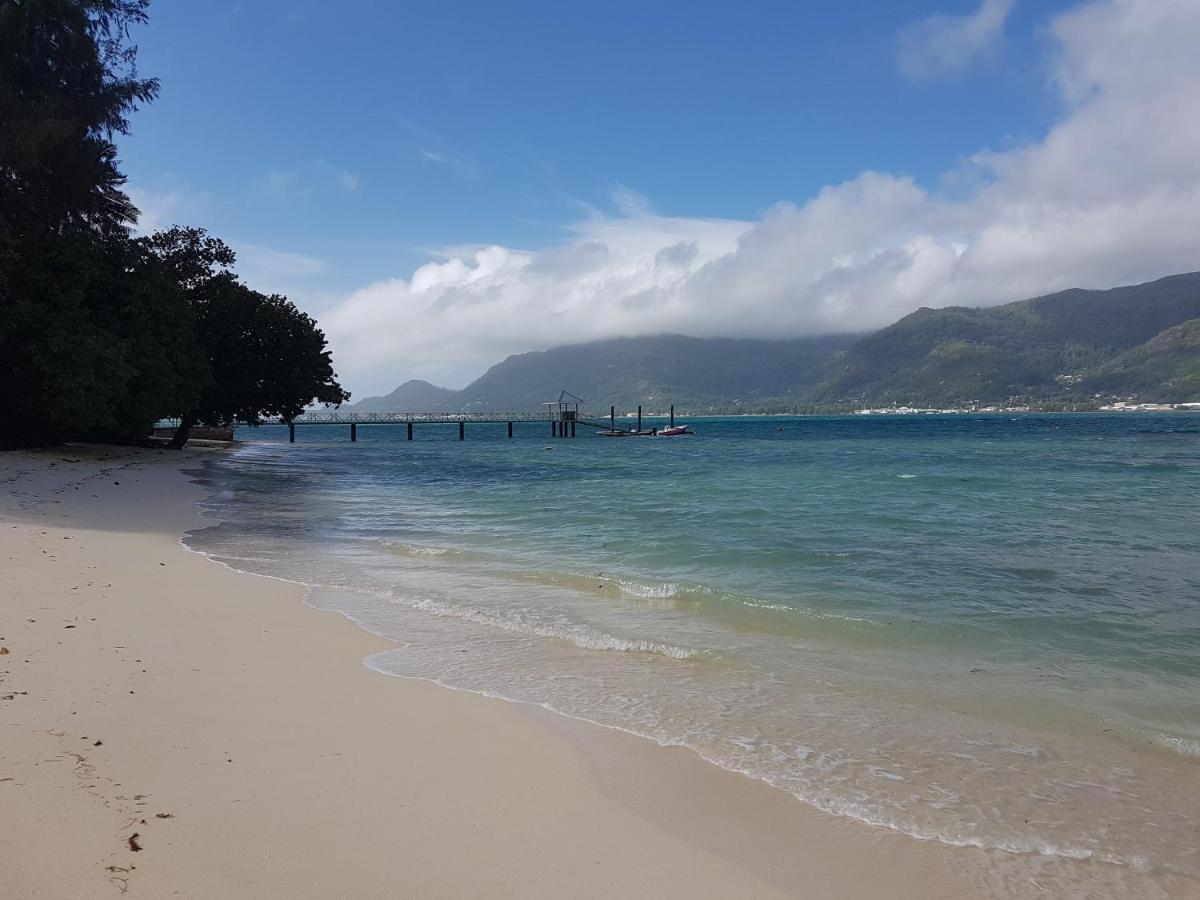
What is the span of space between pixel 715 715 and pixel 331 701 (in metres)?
2.82

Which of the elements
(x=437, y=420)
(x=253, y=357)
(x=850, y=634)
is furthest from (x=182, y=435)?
(x=437, y=420)

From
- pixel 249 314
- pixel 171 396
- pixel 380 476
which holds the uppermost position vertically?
pixel 249 314

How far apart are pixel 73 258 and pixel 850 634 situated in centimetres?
2918

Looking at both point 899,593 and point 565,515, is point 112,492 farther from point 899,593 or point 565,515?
point 899,593

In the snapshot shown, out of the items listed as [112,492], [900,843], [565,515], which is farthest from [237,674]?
[112,492]

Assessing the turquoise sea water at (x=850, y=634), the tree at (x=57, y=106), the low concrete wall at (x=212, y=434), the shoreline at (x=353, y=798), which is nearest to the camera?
the shoreline at (x=353, y=798)

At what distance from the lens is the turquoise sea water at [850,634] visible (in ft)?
15.0

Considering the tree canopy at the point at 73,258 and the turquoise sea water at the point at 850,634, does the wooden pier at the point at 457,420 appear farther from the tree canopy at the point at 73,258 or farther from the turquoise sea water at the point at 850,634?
the turquoise sea water at the point at 850,634

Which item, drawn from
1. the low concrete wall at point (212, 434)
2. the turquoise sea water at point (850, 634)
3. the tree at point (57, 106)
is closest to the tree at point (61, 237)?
the tree at point (57, 106)

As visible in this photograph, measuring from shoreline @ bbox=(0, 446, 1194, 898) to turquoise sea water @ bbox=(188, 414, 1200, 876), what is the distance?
0.45 metres

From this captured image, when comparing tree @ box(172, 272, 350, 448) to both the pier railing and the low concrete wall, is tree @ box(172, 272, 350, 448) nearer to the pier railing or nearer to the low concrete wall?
the low concrete wall

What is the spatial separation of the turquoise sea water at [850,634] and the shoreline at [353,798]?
45 cm

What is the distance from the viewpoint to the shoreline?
10.5 ft

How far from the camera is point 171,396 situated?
2988cm
